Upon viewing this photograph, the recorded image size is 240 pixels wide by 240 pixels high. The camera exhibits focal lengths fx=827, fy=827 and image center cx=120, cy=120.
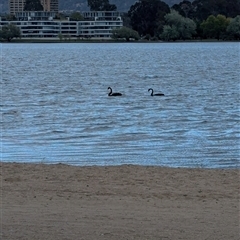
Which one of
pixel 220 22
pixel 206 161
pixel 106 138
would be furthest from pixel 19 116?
pixel 220 22

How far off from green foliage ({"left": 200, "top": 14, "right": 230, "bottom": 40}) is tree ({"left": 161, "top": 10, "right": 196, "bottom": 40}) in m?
2.35

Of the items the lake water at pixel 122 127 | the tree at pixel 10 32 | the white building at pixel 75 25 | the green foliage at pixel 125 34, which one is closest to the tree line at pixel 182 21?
the green foliage at pixel 125 34

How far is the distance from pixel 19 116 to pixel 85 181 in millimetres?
12346

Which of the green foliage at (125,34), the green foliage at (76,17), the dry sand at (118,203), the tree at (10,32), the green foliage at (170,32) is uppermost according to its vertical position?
the dry sand at (118,203)

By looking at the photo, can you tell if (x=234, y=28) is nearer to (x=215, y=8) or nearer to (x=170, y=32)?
(x=170, y=32)

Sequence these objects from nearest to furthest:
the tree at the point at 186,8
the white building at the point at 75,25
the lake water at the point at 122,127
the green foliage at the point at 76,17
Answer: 1. the lake water at the point at 122,127
2. the tree at the point at 186,8
3. the white building at the point at 75,25
4. the green foliage at the point at 76,17

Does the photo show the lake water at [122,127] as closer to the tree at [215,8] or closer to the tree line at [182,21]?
the tree line at [182,21]

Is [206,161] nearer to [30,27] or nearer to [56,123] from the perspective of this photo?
[56,123]

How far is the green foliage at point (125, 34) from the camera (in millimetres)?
162125

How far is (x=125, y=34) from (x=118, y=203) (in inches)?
6256

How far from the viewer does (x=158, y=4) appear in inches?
6260

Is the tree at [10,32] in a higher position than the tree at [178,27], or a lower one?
lower

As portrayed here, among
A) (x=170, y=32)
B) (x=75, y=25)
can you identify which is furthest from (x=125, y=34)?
(x=75, y=25)

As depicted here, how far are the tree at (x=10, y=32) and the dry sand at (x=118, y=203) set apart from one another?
584 ft
